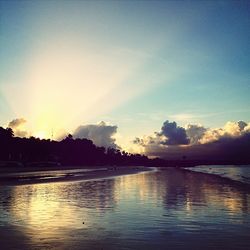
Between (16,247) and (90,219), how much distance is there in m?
5.92

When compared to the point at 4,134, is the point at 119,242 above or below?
below

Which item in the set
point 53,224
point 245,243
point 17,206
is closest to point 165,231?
point 245,243

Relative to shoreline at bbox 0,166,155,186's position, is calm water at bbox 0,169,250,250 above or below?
below

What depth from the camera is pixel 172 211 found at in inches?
781

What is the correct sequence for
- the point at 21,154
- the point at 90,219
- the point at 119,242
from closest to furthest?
the point at 119,242
the point at 90,219
the point at 21,154

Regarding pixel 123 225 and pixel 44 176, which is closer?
pixel 123 225

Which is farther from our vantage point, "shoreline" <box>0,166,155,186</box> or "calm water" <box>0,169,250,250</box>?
"shoreline" <box>0,166,155,186</box>

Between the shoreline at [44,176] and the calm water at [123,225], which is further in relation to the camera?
the shoreline at [44,176]

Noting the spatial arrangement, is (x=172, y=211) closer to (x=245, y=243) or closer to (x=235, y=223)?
(x=235, y=223)

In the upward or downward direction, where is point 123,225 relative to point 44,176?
downward

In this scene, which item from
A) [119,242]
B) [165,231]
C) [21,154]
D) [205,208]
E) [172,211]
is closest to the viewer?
[119,242]

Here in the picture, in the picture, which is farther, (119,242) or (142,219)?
(142,219)

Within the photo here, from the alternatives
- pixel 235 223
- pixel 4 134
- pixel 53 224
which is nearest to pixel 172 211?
pixel 235 223

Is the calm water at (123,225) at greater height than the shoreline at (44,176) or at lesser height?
lesser
